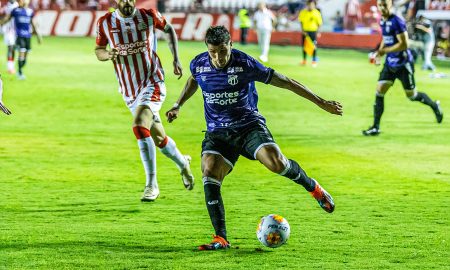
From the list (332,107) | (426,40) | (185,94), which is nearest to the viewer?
(332,107)

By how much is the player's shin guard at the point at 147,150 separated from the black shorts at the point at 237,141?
2.11 metres

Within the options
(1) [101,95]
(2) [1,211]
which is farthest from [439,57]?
(2) [1,211]

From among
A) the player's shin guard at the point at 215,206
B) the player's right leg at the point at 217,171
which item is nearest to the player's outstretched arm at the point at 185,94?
the player's right leg at the point at 217,171

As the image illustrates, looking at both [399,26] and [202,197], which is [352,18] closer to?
[399,26]

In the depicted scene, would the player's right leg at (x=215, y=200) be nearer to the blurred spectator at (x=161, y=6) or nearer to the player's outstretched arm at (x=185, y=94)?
the player's outstretched arm at (x=185, y=94)

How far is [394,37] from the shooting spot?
17016 millimetres

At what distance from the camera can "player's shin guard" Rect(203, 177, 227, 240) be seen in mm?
8594

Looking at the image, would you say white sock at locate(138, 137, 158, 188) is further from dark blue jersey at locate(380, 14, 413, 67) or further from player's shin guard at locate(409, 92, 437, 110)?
player's shin guard at locate(409, 92, 437, 110)

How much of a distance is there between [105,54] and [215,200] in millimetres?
3196

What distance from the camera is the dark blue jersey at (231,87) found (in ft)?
29.0

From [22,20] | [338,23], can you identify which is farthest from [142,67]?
[338,23]

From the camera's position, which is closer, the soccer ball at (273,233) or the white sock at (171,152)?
the soccer ball at (273,233)

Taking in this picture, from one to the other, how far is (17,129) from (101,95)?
21.7ft

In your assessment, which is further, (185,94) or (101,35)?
(101,35)
